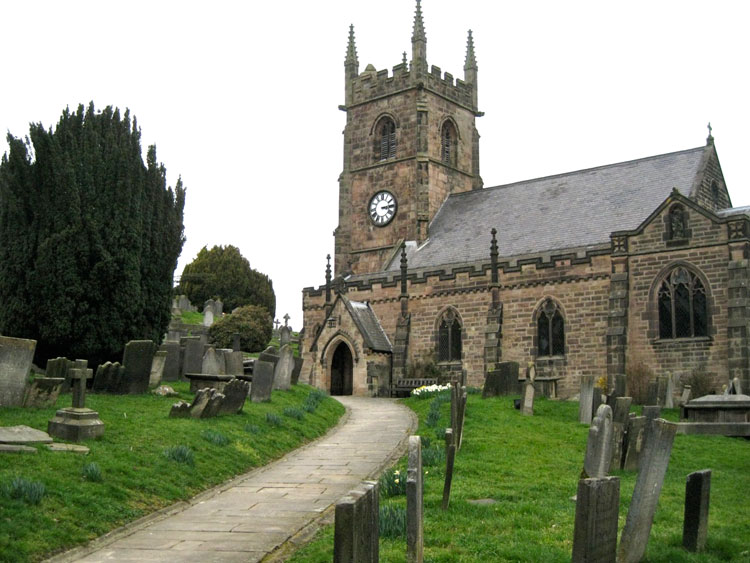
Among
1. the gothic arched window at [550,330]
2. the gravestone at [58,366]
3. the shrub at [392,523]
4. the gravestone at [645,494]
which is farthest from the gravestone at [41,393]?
the gothic arched window at [550,330]

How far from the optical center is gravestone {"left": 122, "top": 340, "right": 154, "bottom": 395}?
53.9 ft

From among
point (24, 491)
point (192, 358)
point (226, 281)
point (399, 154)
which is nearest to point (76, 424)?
point (24, 491)

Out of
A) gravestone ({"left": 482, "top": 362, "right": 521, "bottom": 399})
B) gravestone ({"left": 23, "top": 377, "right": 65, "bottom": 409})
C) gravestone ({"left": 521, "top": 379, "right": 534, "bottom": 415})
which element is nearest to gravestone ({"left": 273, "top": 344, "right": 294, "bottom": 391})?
gravestone ({"left": 482, "top": 362, "right": 521, "bottom": 399})

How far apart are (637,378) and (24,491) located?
2103 centimetres

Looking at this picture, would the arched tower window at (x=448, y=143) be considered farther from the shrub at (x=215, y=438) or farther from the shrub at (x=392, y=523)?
the shrub at (x=392, y=523)

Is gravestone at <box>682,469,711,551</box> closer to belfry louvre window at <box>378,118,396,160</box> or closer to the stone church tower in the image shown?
the stone church tower

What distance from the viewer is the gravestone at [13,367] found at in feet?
41.5

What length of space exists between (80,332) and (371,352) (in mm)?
15037

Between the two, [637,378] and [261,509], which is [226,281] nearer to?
[637,378]

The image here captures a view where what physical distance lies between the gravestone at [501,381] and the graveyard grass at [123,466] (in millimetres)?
7399

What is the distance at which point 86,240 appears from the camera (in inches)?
736

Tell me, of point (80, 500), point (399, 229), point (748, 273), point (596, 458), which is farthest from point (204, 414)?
point (399, 229)

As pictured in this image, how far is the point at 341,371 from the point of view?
34406 millimetres

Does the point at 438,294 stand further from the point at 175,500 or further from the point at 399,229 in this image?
the point at 175,500
